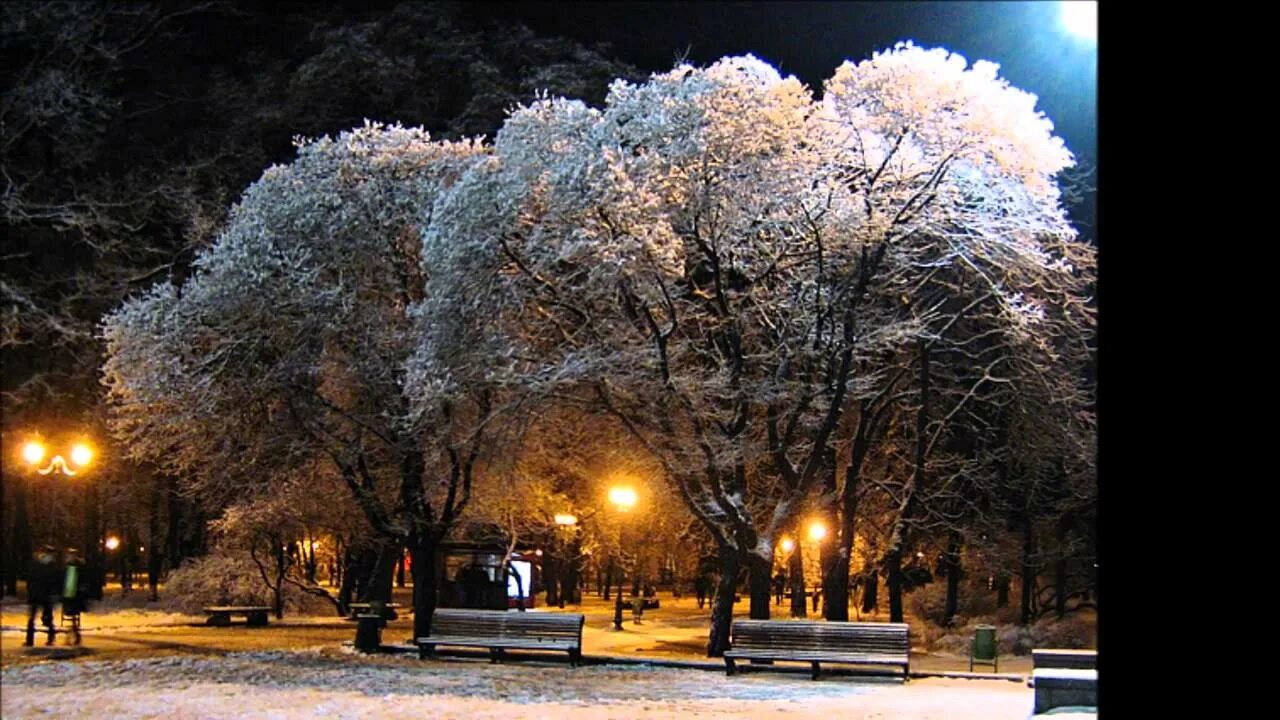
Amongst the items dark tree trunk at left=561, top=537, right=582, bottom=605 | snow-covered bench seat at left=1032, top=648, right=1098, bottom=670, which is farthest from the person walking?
dark tree trunk at left=561, top=537, right=582, bottom=605

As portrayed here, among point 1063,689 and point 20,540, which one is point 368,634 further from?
point 1063,689

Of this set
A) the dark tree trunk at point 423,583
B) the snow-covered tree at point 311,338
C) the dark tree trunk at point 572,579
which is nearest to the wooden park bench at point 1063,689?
the snow-covered tree at point 311,338

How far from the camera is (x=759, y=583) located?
547 inches

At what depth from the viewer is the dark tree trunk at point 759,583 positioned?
13727 mm

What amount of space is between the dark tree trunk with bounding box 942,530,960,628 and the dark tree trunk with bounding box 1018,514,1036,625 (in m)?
1.01

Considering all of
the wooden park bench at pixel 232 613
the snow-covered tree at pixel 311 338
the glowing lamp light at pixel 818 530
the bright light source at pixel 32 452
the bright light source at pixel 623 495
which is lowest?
the wooden park bench at pixel 232 613

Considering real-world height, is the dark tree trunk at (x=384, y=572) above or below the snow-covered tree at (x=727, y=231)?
below

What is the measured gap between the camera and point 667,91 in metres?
12.3

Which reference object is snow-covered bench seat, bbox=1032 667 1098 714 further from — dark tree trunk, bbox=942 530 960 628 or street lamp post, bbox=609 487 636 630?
dark tree trunk, bbox=942 530 960 628

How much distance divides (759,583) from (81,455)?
7.39 metres

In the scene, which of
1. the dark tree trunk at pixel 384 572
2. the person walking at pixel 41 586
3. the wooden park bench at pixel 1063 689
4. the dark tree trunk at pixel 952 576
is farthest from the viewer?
the dark tree trunk at pixel 384 572

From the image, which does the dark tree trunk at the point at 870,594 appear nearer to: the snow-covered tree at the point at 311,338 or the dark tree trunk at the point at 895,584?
the dark tree trunk at the point at 895,584

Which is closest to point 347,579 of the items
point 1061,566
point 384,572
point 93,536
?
point 384,572

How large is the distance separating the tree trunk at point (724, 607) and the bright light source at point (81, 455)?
6938 mm
